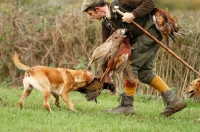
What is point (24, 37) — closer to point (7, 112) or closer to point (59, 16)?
point (59, 16)

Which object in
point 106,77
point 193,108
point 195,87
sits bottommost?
point 193,108

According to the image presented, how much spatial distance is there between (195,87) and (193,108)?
116 cm

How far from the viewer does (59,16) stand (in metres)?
12.4

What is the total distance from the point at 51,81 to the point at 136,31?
1523 mm

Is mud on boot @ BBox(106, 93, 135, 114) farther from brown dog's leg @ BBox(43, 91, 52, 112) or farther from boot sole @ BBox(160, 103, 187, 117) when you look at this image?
brown dog's leg @ BBox(43, 91, 52, 112)

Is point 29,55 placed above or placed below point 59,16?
below

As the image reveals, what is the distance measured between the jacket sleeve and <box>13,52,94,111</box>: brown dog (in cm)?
137

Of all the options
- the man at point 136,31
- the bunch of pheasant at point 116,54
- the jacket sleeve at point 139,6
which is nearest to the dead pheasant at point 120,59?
the bunch of pheasant at point 116,54

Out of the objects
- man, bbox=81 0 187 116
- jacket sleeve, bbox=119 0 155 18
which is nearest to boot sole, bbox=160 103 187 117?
man, bbox=81 0 187 116

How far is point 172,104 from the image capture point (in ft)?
25.7

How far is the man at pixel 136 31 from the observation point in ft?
24.1

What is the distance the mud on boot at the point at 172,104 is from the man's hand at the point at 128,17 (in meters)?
1.42

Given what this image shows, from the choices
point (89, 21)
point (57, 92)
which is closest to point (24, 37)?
point (89, 21)

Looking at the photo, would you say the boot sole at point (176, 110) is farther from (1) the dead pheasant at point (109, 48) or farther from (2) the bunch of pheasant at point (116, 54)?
(1) the dead pheasant at point (109, 48)
